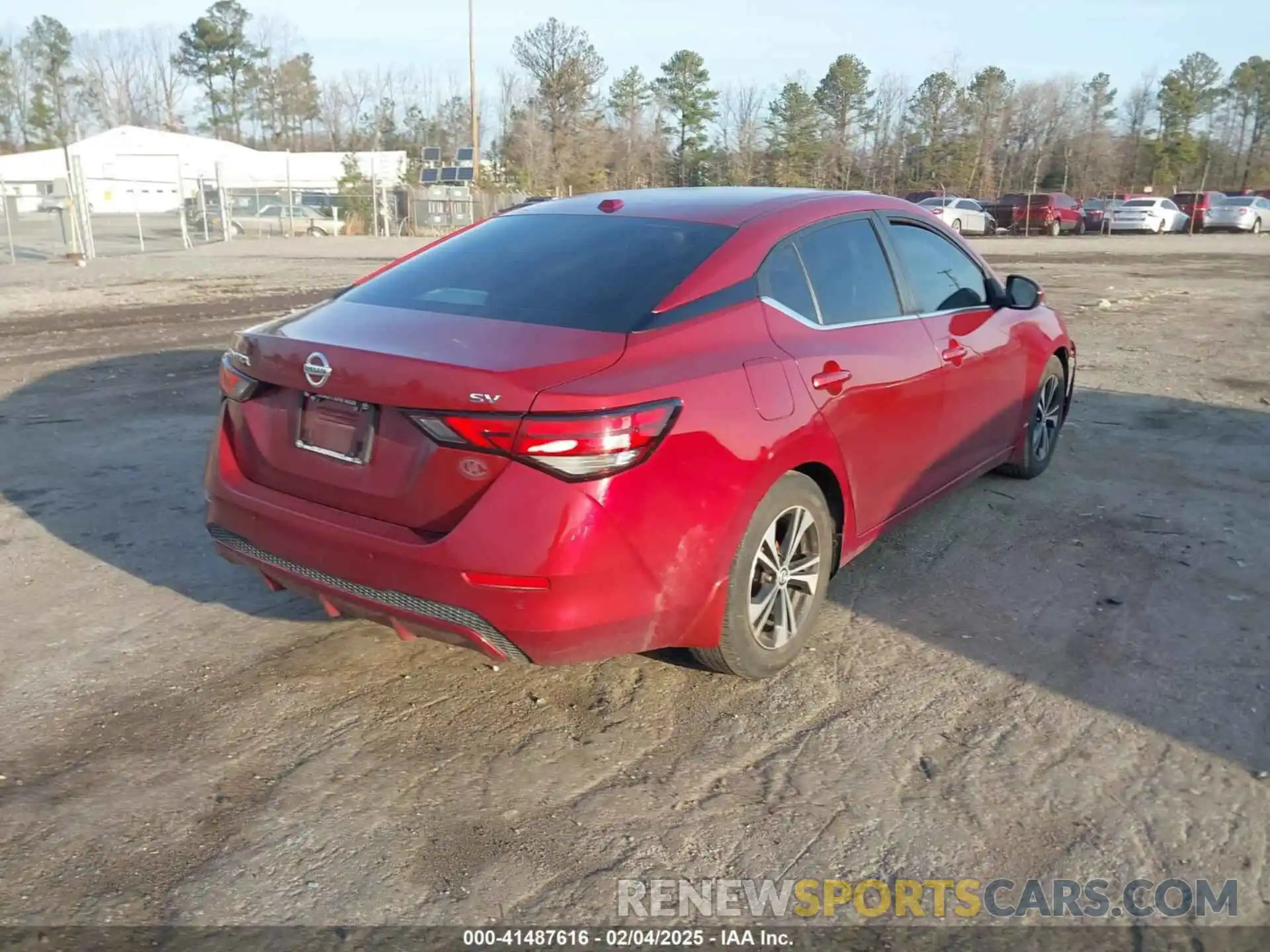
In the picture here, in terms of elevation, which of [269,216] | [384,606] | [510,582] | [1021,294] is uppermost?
[1021,294]

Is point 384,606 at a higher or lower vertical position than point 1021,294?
lower

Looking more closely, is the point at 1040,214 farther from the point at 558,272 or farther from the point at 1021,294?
the point at 558,272

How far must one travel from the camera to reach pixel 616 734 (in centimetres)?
346

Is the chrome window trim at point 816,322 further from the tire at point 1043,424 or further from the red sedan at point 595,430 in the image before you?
the tire at point 1043,424

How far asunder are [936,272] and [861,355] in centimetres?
120

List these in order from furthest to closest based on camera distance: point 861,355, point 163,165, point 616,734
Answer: point 163,165 → point 861,355 → point 616,734

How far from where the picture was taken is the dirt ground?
2779 mm

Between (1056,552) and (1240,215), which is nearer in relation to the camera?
(1056,552)

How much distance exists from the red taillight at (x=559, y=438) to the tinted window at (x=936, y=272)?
221cm

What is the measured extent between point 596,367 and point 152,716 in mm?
1905

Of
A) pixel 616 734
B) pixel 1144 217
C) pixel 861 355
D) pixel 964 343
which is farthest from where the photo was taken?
pixel 1144 217

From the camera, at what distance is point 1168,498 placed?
5.97 metres

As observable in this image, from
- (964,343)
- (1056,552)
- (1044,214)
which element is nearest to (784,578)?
(964,343)

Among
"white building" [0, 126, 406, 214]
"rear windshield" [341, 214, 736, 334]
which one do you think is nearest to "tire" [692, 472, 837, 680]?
"rear windshield" [341, 214, 736, 334]
